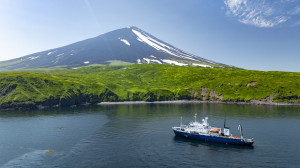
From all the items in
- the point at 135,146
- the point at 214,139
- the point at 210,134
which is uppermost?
the point at 210,134

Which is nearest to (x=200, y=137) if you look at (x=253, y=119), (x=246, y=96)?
(x=253, y=119)

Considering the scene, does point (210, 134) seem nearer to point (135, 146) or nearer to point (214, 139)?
point (214, 139)

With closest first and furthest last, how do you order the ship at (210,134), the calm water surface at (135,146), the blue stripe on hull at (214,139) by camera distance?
the calm water surface at (135,146), the blue stripe on hull at (214,139), the ship at (210,134)

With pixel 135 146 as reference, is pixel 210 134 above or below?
above

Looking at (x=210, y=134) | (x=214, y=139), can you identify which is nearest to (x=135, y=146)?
(x=210, y=134)

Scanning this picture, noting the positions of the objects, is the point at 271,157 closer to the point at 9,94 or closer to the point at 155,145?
the point at 155,145

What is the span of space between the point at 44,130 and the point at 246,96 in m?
177

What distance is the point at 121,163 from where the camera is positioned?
56.5 metres

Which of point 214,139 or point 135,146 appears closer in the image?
point 135,146

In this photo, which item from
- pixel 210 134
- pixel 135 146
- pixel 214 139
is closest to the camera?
pixel 135 146

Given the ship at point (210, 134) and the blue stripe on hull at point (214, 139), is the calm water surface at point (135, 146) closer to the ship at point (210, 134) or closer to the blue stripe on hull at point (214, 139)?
the blue stripe on hull at point (214, 139)

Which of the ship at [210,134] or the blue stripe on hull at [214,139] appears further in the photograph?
the ship at [210,134]

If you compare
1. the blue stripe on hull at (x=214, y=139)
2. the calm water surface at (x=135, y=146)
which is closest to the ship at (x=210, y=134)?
the blue stripe on hull at (x=214, y=139)

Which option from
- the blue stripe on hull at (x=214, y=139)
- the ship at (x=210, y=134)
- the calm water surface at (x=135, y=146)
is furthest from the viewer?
the ship at (x=210, y=134)
